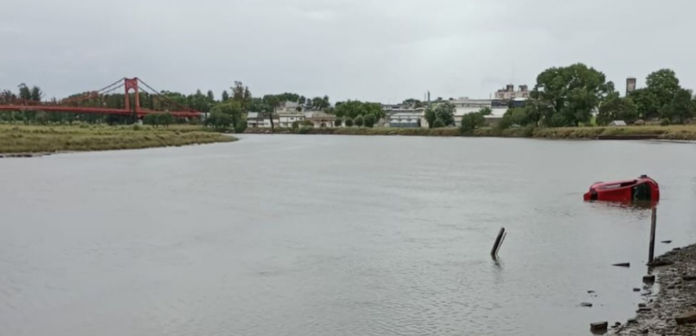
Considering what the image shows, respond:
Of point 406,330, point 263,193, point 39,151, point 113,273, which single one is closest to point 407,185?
point 263,193

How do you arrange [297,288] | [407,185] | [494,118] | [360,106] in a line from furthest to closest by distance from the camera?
[360,106] → [494,118] → [407,185] → [297,288]

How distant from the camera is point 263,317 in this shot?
1061 centimetres

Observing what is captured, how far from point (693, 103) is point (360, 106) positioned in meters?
73.0

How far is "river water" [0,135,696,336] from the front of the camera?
413 inches

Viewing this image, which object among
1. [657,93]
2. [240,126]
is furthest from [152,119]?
[657,93]

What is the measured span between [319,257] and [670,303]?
7.76 metres

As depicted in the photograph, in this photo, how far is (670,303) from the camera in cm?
1000

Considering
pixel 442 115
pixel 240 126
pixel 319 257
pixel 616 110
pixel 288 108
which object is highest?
pixel 288 108

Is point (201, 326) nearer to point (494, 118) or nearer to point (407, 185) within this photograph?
point (407, 185)

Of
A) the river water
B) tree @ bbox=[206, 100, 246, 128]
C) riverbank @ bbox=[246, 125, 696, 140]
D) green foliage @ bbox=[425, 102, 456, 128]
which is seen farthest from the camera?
tree @ bbox=[206, 100, 246, 128]

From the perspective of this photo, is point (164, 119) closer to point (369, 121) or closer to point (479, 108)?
point (369, 121)

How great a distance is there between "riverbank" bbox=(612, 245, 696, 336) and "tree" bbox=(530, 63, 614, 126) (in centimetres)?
8056

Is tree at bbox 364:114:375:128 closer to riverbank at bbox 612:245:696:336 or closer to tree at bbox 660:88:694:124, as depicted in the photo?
tree at bbox 660:88:694:124

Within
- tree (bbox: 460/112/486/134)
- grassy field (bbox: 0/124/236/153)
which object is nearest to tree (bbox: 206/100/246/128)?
grassy field (bbox: 0/124/236/153)
